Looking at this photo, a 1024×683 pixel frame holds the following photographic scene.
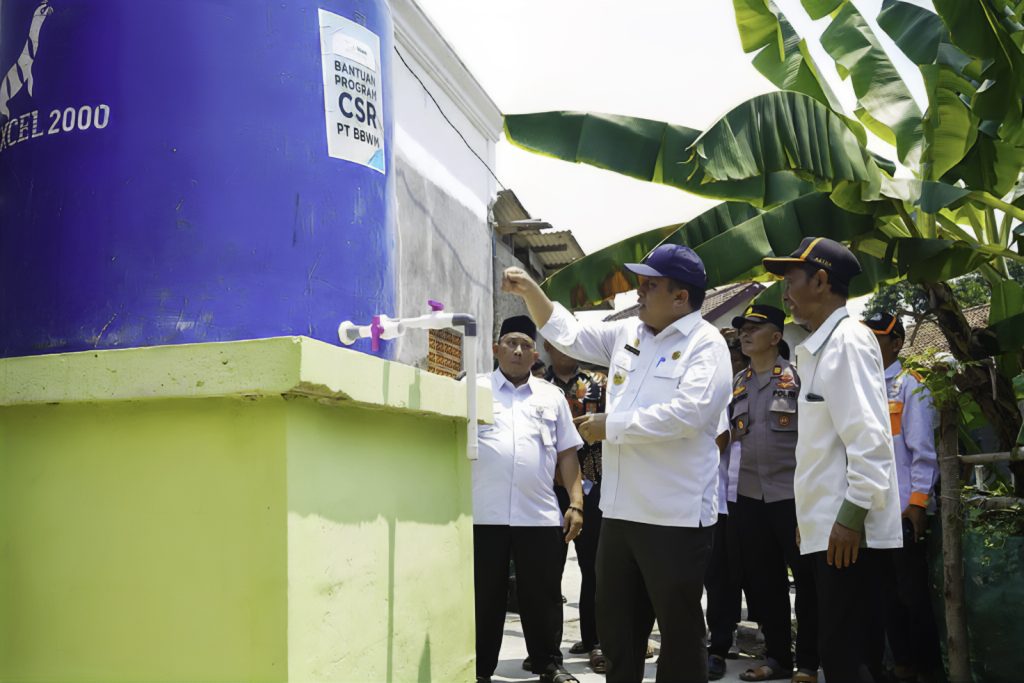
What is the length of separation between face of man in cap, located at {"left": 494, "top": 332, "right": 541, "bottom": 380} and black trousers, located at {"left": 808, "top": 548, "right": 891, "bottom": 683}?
2.17 metres

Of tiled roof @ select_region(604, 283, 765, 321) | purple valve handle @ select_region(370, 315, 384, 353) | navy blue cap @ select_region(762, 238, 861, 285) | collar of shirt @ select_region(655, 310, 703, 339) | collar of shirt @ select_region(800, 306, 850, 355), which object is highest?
tiled roof @ select_region(604, 283, 765, 321)

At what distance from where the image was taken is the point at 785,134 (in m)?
5.59

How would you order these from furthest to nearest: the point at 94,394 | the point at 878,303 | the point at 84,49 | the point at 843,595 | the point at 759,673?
the point at 878,303
the point at 759,673
the point at 843,595
the point at 84,49
the point at 94,394

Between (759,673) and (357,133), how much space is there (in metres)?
3.94

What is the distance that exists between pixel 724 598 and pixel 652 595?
2378 mm

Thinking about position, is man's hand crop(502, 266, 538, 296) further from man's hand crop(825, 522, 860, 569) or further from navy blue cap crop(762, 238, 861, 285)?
man's hand crop(825, 522, 860, 569)

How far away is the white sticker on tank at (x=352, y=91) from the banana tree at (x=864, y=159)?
2950mm

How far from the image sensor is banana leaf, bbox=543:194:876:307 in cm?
612

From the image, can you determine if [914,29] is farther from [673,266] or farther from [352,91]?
[352,91]

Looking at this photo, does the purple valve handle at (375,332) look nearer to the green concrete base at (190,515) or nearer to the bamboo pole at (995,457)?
the green concrete base at (190,515)

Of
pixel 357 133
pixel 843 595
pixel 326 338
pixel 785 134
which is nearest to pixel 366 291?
pixel 326 338

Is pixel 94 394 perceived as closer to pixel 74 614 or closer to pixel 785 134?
pixel 74 614

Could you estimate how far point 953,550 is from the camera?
15.2 feet

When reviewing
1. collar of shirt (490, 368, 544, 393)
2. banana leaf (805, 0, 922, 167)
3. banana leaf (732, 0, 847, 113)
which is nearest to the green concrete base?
collar of shirt (490, 368, 544, 393)
